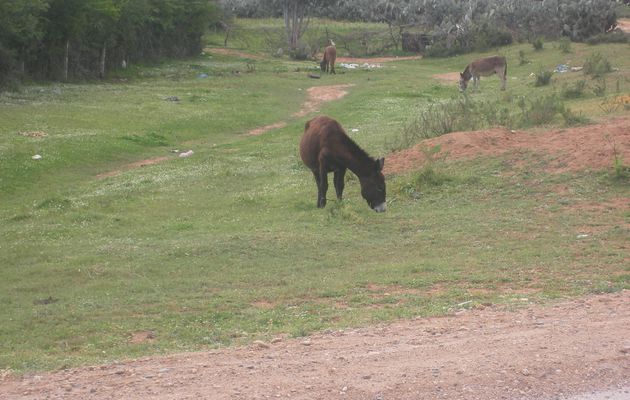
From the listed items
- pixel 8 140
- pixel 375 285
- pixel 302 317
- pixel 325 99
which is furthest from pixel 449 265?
pixel 325 99

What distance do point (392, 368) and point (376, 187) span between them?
859 cm

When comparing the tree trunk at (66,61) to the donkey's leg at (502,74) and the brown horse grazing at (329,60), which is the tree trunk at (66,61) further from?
the donkey's leg at (502,74)

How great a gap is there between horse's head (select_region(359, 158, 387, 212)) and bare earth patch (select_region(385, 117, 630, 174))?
3.19 meters

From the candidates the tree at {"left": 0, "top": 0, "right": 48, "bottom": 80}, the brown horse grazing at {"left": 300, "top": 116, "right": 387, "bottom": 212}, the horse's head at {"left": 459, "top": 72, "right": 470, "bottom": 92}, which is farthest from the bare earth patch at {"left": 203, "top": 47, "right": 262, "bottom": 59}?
the brown horse grazing at {"left": 300, "top": 116, "right": 387, "bottom": 212}

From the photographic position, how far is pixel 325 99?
38062 mm

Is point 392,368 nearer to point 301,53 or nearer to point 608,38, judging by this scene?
point 608,38

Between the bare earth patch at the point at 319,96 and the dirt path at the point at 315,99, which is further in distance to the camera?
the bare earth patch at the point at 319,96

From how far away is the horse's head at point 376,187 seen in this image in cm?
1517

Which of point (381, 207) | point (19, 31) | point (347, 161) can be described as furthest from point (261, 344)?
point (19, 31)

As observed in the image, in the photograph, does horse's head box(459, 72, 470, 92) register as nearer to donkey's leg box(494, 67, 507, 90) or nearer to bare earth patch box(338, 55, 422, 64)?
donkey's leg box(494, 67, 507, 90)

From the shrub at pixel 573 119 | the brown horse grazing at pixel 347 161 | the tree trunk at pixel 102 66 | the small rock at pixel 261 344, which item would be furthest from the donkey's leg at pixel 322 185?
the tree trunk at pixel 102 66

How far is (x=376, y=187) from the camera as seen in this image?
15.2 metres

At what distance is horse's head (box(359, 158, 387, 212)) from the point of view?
15.2 meters

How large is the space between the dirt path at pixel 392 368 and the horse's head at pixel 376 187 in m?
7.12
